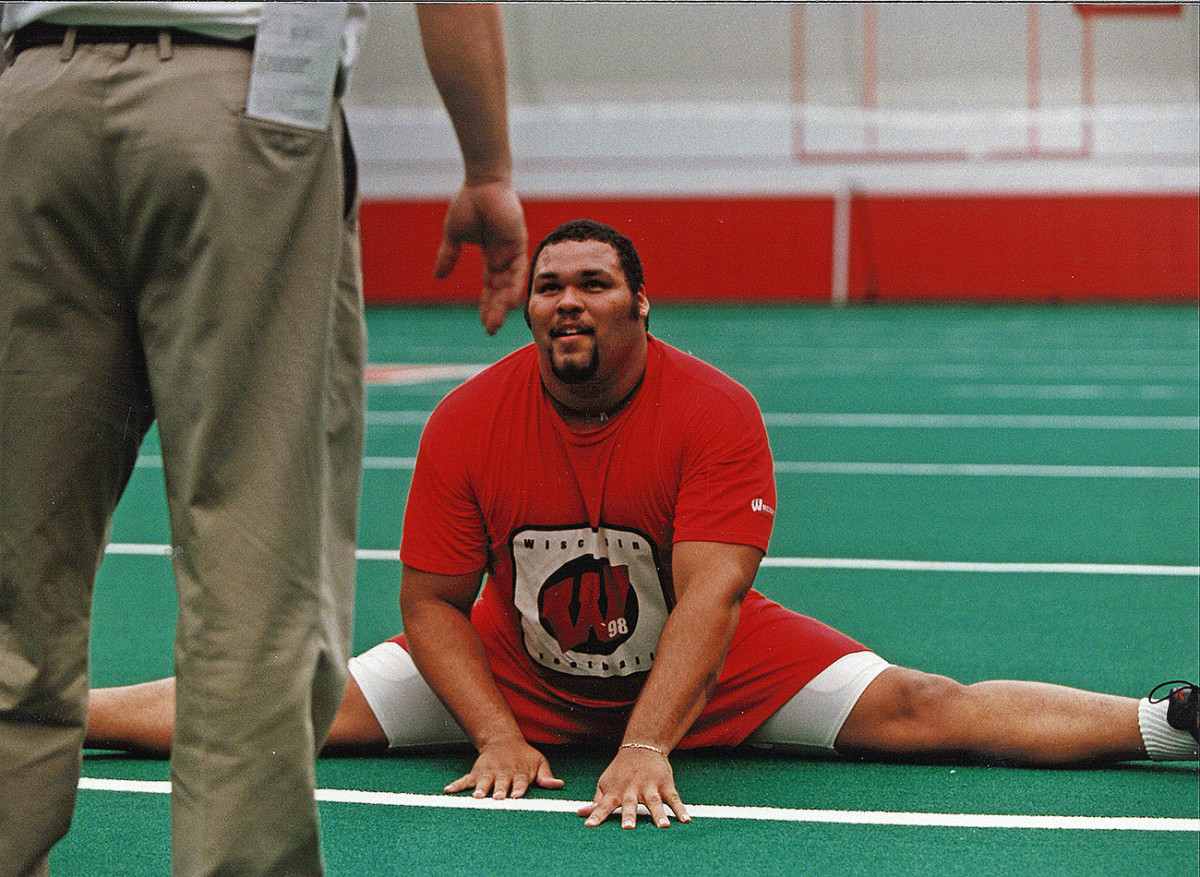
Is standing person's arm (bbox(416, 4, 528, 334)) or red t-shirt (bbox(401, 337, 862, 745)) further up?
standing person's arm (bbox(416, 4, 528, 334))

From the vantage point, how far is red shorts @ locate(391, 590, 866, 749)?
10.8 feet

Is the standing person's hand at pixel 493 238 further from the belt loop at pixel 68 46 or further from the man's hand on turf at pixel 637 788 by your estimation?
the man's hand on turf at pixel 637 788

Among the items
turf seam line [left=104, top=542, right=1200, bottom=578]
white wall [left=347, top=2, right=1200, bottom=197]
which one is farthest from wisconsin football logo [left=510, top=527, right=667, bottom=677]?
white wall [left=347, top=2, right=1200, bottom=197]

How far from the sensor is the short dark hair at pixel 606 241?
10.3 feet

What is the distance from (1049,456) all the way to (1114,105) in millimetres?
14635

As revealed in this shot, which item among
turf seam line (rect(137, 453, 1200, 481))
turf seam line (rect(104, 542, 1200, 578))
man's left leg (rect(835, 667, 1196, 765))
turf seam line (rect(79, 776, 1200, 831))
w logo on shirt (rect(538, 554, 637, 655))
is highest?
w logo on shirt (rect(538, 554, 637, 655))

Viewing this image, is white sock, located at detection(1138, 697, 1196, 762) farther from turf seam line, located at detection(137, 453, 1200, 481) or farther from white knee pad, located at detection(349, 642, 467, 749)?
turf seam line, located at detection(137, 453, 1200, 481)

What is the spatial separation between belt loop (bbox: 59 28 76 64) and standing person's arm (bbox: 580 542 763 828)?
5.54 feet

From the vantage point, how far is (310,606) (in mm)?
1687

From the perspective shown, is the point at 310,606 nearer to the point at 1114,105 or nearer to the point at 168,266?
the point at 168,266

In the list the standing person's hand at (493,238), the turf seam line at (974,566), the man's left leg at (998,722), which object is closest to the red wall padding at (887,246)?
the turf seam line at (974,566)

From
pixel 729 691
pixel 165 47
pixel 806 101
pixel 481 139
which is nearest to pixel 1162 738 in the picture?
pixel 729 691

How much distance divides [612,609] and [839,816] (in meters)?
0.61

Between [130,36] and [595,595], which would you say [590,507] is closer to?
[595,595]
